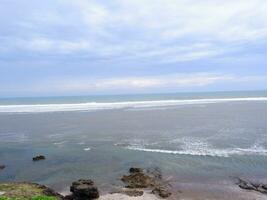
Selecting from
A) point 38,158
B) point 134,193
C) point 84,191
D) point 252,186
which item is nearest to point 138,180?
point 134,193

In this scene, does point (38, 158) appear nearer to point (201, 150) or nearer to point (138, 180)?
point (138, 180)

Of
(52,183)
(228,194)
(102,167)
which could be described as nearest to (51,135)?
(102,167)

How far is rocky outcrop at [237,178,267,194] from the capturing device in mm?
14664

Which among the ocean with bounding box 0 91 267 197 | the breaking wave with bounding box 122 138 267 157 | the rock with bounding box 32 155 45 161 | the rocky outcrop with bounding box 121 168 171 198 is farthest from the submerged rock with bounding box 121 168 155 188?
the rock with bounding box 32 155 45 161

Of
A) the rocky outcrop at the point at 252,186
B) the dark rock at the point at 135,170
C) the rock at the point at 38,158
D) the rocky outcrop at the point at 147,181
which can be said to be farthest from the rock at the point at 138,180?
the rock at the point at 38,158

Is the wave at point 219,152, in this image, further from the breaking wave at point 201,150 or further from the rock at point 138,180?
the rock at point 138,180

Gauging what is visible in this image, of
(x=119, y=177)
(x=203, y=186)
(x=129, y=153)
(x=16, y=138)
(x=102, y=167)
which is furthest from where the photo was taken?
(x=16, y=138)

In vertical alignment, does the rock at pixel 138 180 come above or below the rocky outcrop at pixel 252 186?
above

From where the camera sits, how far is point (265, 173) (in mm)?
17141

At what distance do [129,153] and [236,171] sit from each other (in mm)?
7415

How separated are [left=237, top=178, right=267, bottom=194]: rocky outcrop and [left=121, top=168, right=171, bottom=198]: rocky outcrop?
3418 mm

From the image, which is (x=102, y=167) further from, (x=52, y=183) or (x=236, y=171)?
(x=236, y=171)

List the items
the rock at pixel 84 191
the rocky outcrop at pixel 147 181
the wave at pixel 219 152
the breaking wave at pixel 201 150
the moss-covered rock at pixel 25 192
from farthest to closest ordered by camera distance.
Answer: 1. the breaking wave at pixel 201 150
2. the wave at pixel 219 152
3. the rocky outcrop at pixel 147 181
4. the rock at pixel 84 191
5. the moss-covered rock at pixel 25 192

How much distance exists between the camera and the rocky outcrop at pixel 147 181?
48.0 feet
